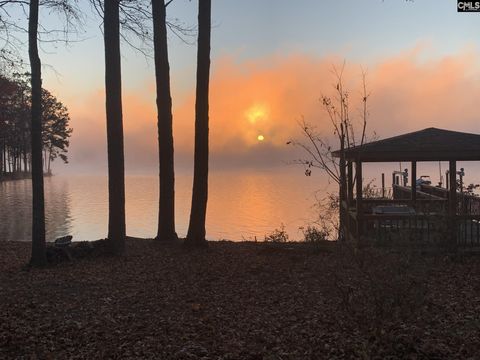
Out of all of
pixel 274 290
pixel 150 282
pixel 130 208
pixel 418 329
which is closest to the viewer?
pixel 418 329

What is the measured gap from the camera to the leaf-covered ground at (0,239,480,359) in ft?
18.4

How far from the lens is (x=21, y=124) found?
→ 174ft

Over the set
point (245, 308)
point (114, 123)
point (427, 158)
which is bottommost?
point (245, 308)

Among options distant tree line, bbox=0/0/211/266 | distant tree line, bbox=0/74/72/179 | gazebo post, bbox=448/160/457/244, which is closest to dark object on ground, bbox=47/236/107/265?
distant tree line, bbox=0/0/211/266

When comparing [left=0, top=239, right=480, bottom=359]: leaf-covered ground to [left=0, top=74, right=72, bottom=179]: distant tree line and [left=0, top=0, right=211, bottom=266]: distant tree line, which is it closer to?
[left=0, top=0, right=211, bottom=266]: distant tree line

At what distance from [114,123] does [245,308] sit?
20.7ft

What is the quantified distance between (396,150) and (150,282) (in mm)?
6830

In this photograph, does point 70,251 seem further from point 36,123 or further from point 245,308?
point 245,308

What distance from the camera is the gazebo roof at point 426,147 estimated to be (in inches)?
452

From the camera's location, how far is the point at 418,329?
5.98 m

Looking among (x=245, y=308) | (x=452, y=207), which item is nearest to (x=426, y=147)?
(x=452, y=207)

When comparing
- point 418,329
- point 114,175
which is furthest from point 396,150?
point 114,175

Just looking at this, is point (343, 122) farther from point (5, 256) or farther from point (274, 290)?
point (5, 256)

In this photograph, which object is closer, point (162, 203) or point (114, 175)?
point (114, 175)
